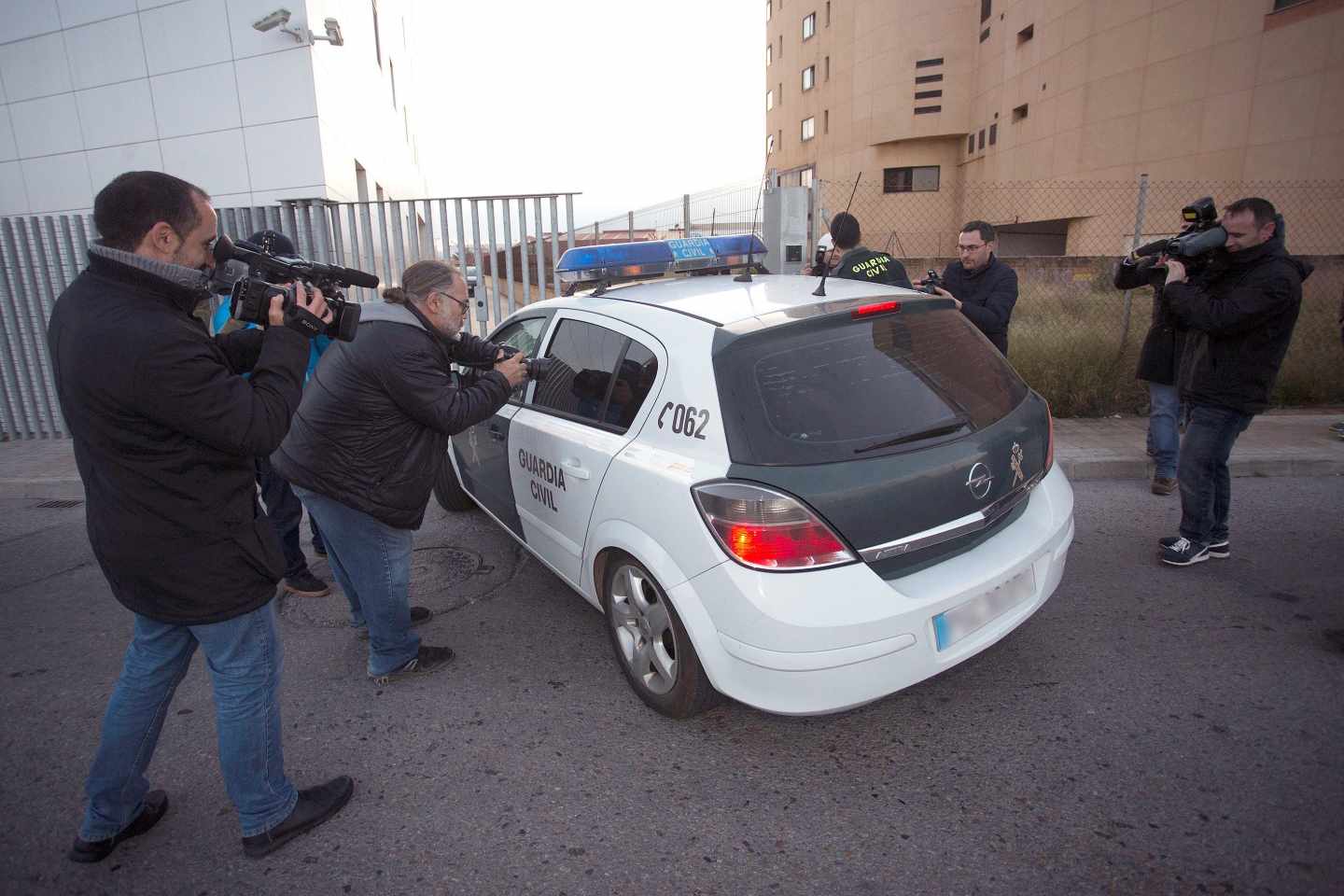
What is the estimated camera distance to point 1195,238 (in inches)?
144

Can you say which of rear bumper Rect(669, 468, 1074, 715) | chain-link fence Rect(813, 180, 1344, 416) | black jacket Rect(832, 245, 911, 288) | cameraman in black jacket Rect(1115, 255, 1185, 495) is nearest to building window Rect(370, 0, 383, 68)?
chain-link fence Rect(813, 180, 1344, 416)

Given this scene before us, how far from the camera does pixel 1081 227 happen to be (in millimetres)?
23719

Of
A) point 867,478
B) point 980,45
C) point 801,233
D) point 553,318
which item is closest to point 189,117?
point 801,233

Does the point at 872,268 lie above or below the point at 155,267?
below

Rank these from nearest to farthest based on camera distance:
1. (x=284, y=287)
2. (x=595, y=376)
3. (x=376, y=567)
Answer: (x=284, y=287)
(x=376, y=567)
(x=595, y=376)

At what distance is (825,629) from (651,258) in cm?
246

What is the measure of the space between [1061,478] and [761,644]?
5.37 feet

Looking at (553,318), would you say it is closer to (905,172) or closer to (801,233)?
(801,233)

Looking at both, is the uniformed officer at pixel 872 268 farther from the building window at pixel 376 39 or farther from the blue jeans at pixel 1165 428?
the building window at pixel 376 39

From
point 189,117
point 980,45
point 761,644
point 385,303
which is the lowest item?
point 761,644

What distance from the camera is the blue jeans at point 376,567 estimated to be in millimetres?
2945

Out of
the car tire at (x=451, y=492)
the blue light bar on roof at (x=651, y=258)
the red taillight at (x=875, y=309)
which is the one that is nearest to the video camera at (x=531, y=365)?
the blue light bar on roof at (x=651, y=258)

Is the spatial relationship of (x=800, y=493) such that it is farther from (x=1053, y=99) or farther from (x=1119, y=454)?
(x=1053, y=99)

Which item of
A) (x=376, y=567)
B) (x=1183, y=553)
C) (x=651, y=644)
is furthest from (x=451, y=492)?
(x=1183, y=553)
